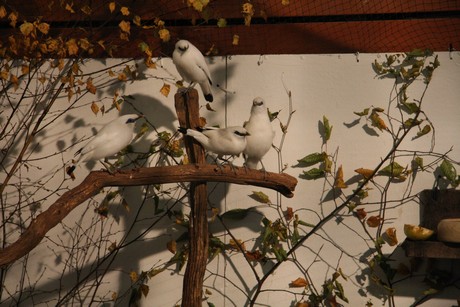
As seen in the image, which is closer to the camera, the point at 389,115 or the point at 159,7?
the point at 389,115

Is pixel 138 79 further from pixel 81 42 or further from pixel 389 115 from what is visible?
pixel 389 115

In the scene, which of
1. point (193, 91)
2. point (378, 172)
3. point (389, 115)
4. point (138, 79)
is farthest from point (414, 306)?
point (138, 79)

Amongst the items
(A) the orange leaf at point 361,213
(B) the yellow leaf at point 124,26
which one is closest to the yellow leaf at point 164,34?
(B) the yellow leaf at point 124,26

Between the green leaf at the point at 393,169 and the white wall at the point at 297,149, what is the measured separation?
0.14 feet

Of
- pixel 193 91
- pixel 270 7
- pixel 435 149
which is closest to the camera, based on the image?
pixel 193 91

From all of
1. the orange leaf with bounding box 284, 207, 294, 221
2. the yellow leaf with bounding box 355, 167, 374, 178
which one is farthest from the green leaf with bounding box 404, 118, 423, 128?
the orange leaf with bounding box 284, 207, 294, 221

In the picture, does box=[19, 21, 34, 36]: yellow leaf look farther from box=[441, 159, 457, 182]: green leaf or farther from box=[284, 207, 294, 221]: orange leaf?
box=[441, 159, 457, 182]: green leaf

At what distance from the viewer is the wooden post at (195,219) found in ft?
8.85

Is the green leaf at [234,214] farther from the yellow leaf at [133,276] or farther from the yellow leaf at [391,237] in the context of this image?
the yellow leaf at [391,237]

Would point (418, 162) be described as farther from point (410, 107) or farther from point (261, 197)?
point (261, 197)

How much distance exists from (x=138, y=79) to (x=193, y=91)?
51 centimetres

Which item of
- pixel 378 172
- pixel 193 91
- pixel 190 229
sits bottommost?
pixel 190 229

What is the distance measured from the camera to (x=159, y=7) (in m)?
3.23

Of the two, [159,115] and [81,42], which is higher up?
[81,42]
